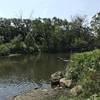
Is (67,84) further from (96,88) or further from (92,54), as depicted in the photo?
(96,88)

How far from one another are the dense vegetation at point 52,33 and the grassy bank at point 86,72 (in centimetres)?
7022

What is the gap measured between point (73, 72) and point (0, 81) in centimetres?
1232

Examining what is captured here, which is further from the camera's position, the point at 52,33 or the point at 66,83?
the point at 52,33

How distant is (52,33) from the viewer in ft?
357

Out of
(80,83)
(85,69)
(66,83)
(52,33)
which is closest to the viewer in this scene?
(80,83)

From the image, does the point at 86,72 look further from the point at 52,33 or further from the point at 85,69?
the point at 52,33

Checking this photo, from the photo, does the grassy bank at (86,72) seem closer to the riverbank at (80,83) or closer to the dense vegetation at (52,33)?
A: the riverbank at (80,83)

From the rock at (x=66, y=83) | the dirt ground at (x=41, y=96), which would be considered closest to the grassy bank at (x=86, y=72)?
the rock at (x=66, y=83)

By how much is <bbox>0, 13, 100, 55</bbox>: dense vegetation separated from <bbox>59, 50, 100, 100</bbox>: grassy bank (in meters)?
70.2

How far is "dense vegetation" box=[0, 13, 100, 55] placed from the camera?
344 ft

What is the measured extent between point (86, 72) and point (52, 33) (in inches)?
3156

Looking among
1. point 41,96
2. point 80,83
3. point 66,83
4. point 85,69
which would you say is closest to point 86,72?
point 85,69

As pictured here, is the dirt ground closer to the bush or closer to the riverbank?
the riverbank

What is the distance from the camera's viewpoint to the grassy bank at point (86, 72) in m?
23.8
